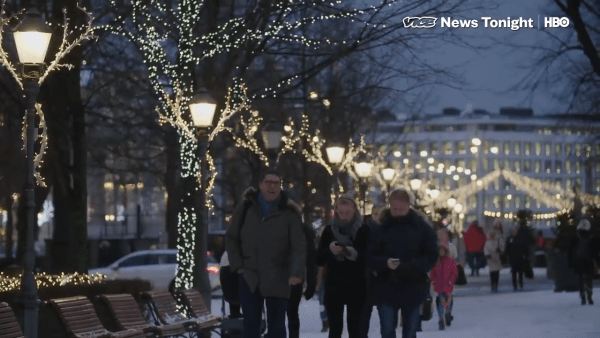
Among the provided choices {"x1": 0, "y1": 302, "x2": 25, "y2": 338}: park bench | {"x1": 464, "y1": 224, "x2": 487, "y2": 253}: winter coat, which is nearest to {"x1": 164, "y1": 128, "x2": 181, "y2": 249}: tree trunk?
{"x1": 464, "y1": 224, "x2": 487, "y2": 253}: winter coat

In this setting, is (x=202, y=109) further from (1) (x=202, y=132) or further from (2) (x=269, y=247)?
(2) (x=269, y=247)

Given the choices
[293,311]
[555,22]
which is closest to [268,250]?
[293,311]

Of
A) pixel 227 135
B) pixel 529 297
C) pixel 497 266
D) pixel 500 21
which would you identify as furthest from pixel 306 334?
pixel 227 135

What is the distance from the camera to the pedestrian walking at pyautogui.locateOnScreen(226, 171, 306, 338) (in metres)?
12.6

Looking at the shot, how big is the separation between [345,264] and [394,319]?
2.66ft

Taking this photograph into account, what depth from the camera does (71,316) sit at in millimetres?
14172

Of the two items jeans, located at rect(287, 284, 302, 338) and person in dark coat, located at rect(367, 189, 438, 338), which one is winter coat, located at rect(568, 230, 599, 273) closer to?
jeans, located at rect(287, 284, 302, 338)

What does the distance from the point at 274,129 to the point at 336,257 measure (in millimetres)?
11091

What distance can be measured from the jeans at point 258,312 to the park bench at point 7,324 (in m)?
2.06

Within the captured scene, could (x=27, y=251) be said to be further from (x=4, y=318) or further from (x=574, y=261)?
(x=574, y=261)

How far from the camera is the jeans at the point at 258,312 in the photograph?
12.8 meters


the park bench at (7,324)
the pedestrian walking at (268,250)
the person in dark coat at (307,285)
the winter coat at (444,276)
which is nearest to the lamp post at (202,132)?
the winter coat at (444,276)

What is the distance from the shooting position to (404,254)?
41.9ft

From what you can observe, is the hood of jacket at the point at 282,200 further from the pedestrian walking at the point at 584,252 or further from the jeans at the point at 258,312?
the pedestrian walking at the point at 584,252
